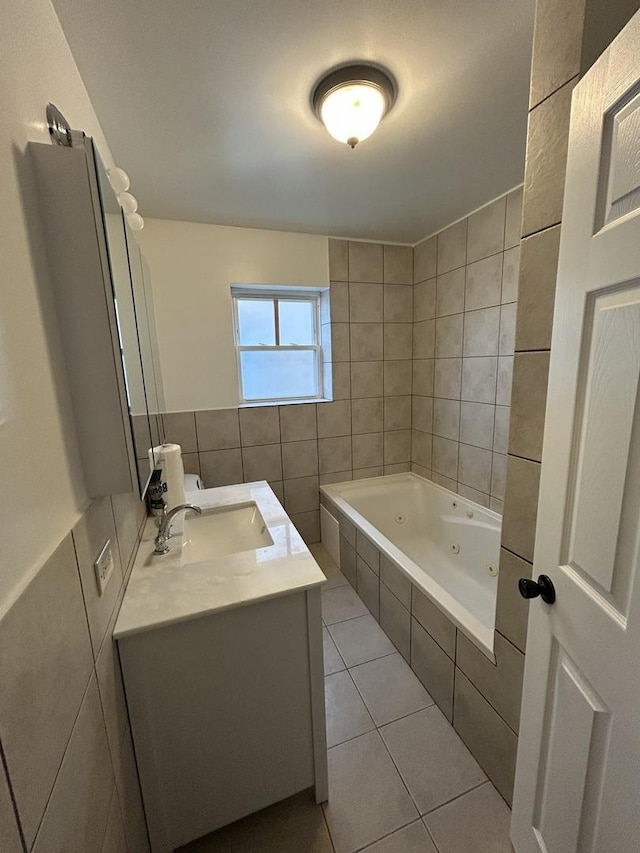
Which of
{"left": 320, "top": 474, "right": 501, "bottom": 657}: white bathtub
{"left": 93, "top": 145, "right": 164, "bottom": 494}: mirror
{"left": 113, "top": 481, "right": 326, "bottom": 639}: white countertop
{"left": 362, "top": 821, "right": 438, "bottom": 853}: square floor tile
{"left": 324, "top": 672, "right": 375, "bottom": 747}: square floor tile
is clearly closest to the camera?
{"left": 93, "top": 145, "right": 164, "bottom": 494}: mirror

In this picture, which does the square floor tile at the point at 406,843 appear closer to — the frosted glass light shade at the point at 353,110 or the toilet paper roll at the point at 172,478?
the toilet paper roll at the point at 172,478

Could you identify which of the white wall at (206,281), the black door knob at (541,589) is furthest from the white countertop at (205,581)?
the white wall at (206,281)

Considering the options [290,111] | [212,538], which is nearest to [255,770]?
[212,538]

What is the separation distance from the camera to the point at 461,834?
107 centimetres

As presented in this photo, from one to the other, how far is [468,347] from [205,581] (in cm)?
215

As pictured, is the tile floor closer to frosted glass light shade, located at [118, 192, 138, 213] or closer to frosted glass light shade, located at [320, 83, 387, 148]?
frosted glass light shade, located at [118, 192, 138, 213]

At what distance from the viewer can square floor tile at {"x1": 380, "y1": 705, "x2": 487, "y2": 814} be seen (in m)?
1.18

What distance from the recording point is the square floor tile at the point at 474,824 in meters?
1.04

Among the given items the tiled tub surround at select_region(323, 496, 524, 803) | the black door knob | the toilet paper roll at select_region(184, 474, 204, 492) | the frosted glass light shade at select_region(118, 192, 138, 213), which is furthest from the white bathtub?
the frosted glass light shade at select_region(118, 192, 138, 213)

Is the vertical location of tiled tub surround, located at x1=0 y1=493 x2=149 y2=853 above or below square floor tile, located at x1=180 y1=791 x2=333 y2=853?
above

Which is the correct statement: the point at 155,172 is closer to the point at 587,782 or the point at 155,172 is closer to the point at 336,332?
the point at 336,332

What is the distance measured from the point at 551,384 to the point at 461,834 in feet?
4.63

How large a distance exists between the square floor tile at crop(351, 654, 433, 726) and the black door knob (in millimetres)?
1036

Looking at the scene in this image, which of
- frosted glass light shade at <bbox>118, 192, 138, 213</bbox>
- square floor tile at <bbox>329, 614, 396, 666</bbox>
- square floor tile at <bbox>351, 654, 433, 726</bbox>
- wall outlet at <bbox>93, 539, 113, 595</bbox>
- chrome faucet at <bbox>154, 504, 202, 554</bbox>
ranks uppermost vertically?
frosted glass light shade at <bbox>118, 192, 138, 213</bbox>
